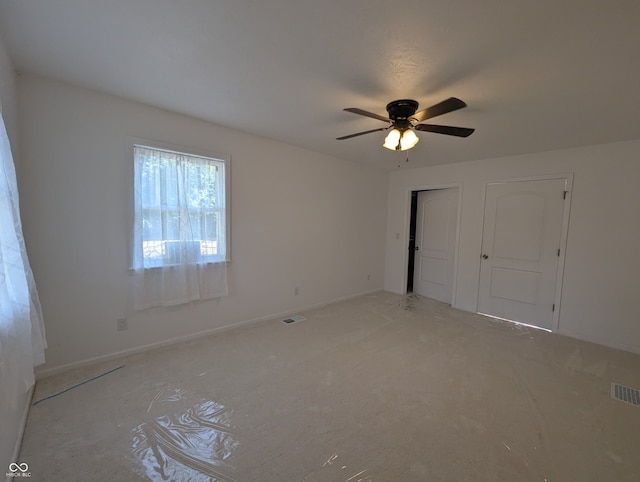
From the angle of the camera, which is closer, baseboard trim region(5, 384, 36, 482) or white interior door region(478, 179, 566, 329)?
baseboard trim region(5, 384, 36, 482)

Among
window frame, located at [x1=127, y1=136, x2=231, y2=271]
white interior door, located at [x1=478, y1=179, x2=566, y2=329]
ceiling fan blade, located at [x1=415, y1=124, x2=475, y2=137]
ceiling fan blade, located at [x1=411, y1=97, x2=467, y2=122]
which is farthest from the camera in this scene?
white interior door, located at [x1=478, y1=179, x2=566, y2=329]

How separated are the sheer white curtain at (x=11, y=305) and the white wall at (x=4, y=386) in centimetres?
2

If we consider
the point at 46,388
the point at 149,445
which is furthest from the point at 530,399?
the point at 46,388

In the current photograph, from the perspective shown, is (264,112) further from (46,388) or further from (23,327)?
(46,388)

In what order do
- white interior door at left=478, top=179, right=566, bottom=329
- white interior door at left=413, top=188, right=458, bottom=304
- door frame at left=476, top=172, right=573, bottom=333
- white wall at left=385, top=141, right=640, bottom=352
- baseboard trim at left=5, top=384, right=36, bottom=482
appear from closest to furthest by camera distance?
baseboard trim at left=5, top=384, right=36, bottom=482 < white wall at left=385, top=141, right=640, bottom=352 < door frame at left=476, top=172, right=573, bottom=333 < white interior door at left=478, top=179, right=566, bottom=329 < white interior door at left=413, top=188, right=458, bottom=304

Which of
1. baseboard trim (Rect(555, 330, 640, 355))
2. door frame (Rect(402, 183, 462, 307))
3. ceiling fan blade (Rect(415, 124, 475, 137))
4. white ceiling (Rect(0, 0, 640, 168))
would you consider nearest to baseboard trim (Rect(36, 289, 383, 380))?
door frame (Rect(402, 183, 462, 307))

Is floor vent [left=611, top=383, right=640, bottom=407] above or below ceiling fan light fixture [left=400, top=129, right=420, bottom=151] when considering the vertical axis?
below

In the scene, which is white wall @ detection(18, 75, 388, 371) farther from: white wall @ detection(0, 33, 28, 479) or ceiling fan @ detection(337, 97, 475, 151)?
ceiling fan @ detection(337, 97, 475, 151)

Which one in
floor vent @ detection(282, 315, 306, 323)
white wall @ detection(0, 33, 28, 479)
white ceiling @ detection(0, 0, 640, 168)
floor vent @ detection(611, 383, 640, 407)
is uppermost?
white ceiling @ detection(0, 0, 640, 168)

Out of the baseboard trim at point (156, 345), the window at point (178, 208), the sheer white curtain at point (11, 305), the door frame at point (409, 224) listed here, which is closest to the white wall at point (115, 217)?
the baseboard trim at point (156, 345)

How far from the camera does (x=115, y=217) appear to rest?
251 cm

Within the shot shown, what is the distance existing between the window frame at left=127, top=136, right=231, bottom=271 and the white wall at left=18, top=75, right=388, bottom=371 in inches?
1.7

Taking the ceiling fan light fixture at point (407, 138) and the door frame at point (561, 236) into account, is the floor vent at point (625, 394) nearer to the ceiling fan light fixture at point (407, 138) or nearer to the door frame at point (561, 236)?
the door frame at point (561, 236)

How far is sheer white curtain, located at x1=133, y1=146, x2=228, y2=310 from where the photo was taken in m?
2.62
